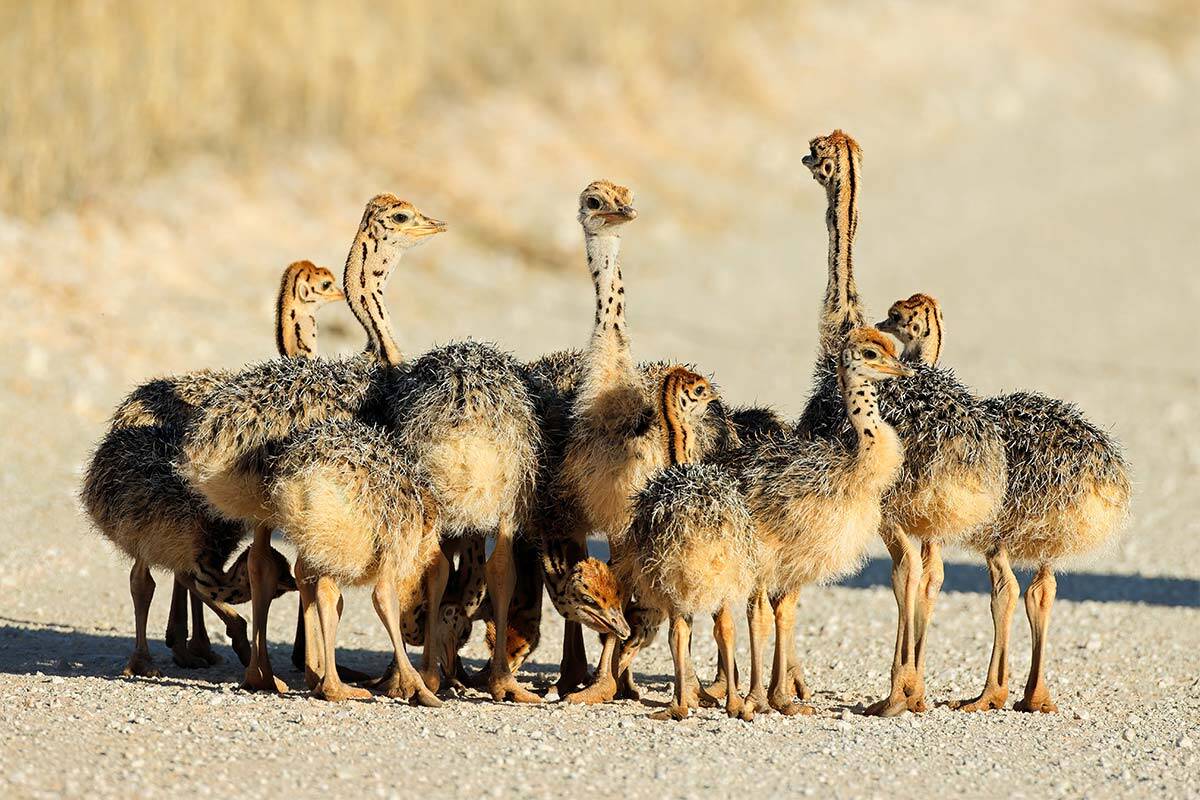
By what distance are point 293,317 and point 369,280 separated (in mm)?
591

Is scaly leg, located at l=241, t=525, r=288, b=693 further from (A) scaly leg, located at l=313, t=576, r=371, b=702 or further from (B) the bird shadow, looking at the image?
(B) the bird shadow

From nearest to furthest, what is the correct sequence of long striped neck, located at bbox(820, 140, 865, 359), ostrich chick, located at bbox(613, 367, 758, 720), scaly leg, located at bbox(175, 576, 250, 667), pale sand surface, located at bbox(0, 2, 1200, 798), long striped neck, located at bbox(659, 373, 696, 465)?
pale sand surface, located at bbox(0, 2, 1200, 798), ostrich chick, located at bbox(613, 367, 758, 720), long striped neck, located at bbox(659, 373, 696, 465), scaly leg, located at bbox(175, 576, 250, 667), long striped neck, located at bbox(820, 140, 865, 359)

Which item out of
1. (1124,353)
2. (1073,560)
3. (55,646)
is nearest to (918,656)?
(1073,560)

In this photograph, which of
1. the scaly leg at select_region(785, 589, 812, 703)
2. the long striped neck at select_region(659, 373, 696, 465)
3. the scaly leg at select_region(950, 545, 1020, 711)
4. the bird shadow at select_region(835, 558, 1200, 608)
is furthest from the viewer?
the bird shadow at select_region(835, 558, 1200, 608)

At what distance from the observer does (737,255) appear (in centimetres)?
2006

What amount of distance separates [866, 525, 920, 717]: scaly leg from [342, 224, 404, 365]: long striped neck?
2.36 metres

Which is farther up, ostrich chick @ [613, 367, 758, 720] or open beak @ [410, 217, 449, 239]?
open beak @ [410, 217, 449, 239]

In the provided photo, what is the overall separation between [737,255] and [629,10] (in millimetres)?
6128

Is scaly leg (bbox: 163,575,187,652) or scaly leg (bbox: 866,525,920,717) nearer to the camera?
scaly leg (bbox: 866,525,920,717)

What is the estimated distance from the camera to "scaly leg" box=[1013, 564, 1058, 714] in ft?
26.2

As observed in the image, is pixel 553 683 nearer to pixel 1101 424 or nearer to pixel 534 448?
pixel 534 448

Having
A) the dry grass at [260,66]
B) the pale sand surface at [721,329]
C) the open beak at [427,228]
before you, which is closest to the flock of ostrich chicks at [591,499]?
the pale sand surface at [721,329]

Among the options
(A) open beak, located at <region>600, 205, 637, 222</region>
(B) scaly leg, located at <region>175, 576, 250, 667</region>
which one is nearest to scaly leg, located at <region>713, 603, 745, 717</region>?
(A) open beak, located at <region>600, 205, 637, 222</region>

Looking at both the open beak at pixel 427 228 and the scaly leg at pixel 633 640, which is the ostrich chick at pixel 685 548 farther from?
the open beak at pixel 427 228
